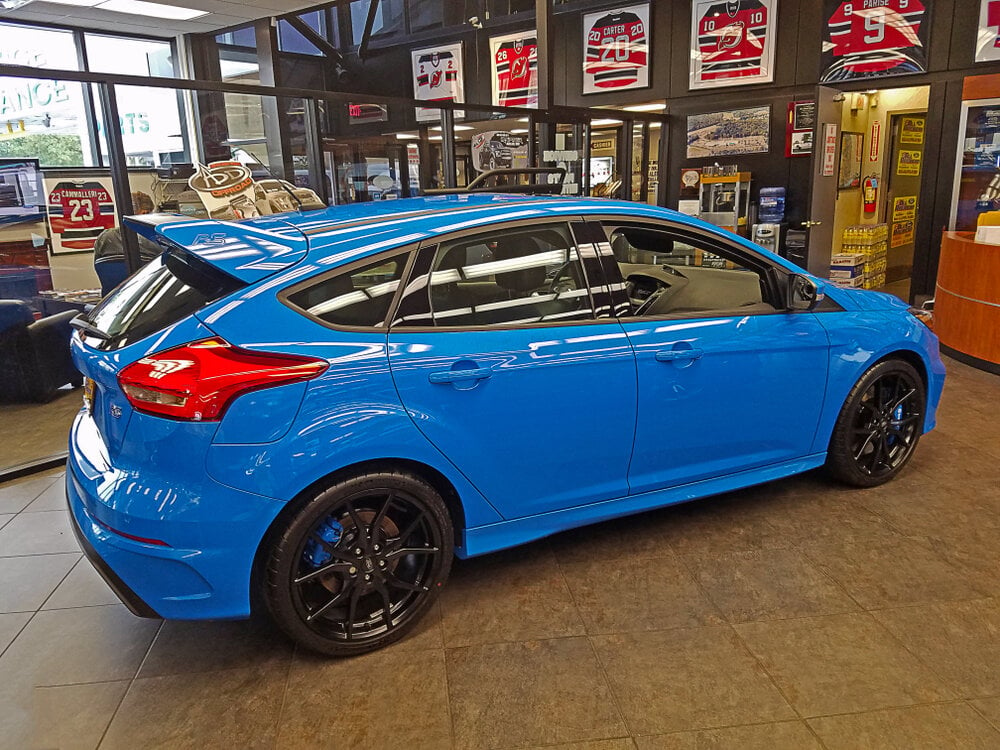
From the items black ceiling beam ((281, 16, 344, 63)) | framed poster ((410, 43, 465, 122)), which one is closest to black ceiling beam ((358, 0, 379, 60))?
black ceiling beam ((281, 16, 344, 63))

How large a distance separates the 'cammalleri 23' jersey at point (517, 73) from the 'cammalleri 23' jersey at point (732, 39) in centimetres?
219

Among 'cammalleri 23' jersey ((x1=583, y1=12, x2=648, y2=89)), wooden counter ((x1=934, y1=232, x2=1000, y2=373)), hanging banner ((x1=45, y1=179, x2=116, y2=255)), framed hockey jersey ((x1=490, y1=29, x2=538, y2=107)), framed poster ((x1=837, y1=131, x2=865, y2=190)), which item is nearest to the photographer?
hanging banner ((x1=45, y1=179, x2=116, y2=255))

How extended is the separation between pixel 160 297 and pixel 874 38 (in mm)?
7890

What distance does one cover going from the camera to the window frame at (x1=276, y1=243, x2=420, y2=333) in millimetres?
2129

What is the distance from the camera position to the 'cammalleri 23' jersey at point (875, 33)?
7.49m

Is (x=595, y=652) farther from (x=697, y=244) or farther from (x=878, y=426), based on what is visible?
(x=878, y=426)

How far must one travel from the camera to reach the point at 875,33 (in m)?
7.66

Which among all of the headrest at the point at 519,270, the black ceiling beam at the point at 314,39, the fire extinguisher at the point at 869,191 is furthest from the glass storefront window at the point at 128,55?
the headrest at the point at 519,270

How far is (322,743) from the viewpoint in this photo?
197cm

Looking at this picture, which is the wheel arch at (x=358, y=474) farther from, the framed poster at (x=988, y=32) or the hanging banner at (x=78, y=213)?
the framed poster at (x=988, y=32)

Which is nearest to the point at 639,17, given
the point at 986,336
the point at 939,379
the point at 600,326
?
the point at 986,336

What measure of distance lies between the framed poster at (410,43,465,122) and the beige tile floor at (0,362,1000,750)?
28.8ft

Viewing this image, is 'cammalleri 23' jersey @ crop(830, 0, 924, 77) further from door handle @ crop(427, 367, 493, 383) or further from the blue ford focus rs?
door handle @ crop(427, 367, 493, 383)

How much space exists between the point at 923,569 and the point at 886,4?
6.91 metres
